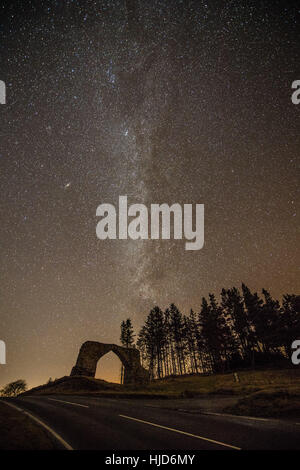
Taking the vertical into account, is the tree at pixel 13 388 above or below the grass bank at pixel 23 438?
below

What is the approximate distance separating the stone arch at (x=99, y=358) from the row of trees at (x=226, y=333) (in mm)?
19467

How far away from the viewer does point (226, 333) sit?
170ft

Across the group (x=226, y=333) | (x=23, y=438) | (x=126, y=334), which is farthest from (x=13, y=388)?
(x=23, y=438)

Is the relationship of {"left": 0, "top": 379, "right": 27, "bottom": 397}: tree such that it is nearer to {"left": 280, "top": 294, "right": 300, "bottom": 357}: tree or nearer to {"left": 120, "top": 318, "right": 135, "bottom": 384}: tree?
{"left": 120, "top": 318, "right": 135, "bottom": 384}: tree

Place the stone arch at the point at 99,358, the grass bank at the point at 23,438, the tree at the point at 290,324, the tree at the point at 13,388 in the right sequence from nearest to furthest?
the grass bank at the point at 23,438 → the stone arch at the point at 99,358 → the tree at the point at 290,324 → the tree at the point at 13,388

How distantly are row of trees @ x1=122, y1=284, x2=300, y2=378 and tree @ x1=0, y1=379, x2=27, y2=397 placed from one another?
45.4 m

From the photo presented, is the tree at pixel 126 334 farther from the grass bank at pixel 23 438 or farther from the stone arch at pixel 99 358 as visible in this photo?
the grass bank at pixel 23 438

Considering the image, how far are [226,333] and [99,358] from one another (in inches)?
1187

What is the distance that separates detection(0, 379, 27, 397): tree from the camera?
7431 centimetres

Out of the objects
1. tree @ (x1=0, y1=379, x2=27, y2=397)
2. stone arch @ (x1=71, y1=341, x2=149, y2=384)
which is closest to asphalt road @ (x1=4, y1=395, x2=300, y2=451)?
stone arch @ (x1=71, y1=341, x2=149, y2=384)

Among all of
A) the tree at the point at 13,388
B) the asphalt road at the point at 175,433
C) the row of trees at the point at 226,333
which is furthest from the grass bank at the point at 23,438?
the tree at the point at 13,388

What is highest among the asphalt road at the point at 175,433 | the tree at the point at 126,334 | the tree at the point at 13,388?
the asphalt road at the point at 175,433

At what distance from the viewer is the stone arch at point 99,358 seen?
109 ft
